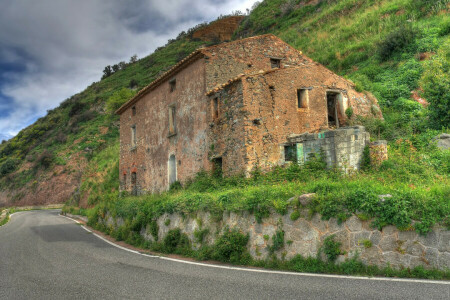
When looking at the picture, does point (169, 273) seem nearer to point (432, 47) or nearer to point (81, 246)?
point (81, 246)

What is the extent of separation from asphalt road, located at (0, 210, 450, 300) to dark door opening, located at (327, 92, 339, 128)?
34.1 feet

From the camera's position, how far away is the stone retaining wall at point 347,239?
20.9ft

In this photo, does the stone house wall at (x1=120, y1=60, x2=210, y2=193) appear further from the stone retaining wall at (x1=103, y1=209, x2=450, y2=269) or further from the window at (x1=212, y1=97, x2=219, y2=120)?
the stone retaining wall at (x1=103, y1=209, x2=450, y2=269)

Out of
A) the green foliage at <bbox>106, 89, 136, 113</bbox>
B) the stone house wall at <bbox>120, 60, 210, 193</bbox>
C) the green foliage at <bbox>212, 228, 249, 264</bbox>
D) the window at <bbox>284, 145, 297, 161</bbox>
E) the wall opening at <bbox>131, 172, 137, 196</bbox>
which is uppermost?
the green foliage at <bbox>106, 89, 136, 113</bbox>

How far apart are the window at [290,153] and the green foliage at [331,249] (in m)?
6.47

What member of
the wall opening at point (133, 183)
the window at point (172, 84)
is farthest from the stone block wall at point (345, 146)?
the wall opening at point (133, 183)

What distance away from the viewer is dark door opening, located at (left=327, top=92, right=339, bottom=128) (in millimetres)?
15863

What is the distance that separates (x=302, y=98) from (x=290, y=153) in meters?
2.84

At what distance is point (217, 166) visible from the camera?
15.0m

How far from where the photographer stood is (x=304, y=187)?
29.8 ft

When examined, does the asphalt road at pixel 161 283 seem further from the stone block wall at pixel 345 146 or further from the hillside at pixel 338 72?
the stone block wall at pixel 345 146

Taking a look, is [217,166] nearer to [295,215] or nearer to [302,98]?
[302,98]

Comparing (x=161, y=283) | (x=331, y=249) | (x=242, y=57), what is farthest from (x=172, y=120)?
(x=331, y=249)

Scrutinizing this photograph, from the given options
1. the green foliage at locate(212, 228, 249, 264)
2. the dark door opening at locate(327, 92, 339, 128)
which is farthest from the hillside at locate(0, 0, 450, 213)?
the green foliage at locate(212, 228, 249, 264)
